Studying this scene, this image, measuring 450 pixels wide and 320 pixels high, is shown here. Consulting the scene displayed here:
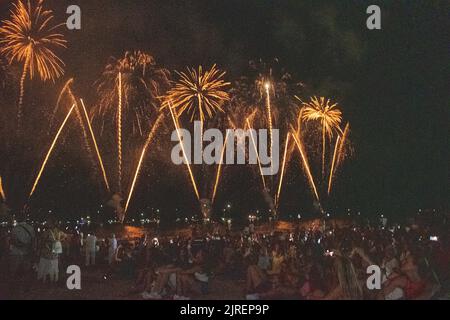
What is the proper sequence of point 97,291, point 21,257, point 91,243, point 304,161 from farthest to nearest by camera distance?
point 304,161 → point 91,243 → point 21,257 → point 97,291

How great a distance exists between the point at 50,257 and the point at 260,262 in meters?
3.74

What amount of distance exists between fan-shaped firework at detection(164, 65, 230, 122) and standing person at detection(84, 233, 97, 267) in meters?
3.41

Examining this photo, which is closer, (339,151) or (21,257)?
(21,257)

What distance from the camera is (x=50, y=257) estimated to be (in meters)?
10.8

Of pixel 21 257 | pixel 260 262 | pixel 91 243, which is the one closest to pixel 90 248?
pixel 91 243

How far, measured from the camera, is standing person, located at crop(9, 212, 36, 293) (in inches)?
423

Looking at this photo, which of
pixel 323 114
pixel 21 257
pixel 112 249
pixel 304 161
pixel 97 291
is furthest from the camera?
pixel 304 161

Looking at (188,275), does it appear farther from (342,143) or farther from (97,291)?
(342,143)

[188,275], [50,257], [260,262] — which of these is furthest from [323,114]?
[50,257]

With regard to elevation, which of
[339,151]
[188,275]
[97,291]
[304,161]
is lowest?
[97,291]

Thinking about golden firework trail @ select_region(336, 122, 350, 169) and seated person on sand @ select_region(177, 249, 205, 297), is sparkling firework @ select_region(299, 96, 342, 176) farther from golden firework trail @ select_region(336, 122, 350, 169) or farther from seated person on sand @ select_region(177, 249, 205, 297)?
seated person on sand @ select_region(177, 249, 205, 297)

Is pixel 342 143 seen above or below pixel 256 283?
above

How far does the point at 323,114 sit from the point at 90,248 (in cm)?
557
